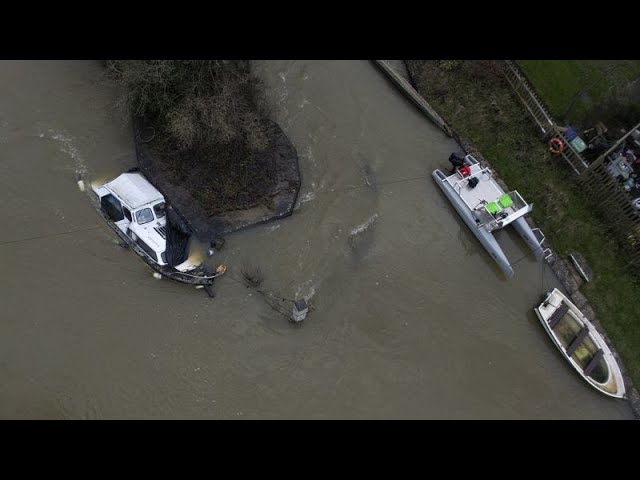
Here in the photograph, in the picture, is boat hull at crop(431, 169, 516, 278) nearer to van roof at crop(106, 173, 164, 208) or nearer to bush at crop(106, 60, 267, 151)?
bush at crop(106, 60, 267, 151)

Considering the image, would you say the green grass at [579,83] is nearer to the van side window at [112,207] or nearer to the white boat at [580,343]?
the white boat at [580,343]

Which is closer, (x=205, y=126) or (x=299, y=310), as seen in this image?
(x=299, y=310)

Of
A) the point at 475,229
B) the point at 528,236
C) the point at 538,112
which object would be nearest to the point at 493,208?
the point at 475,229

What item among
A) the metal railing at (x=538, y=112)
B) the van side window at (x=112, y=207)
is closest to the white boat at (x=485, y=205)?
the metal railing at (x=538, y=112)

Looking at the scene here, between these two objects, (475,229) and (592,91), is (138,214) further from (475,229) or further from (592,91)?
(592,91)

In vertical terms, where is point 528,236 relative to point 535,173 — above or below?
below

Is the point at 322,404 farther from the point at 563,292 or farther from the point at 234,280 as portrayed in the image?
the point at 563,292
